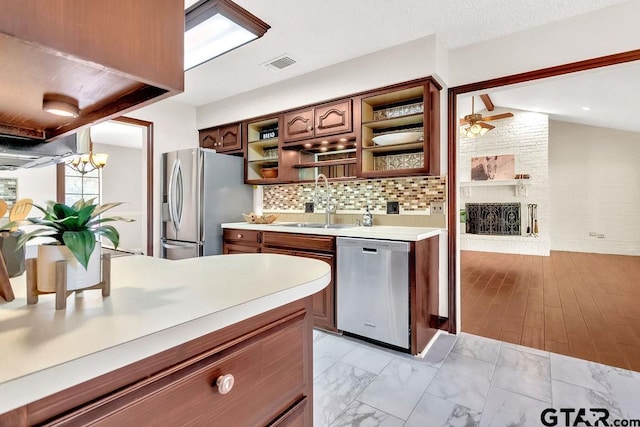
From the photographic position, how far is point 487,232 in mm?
7266

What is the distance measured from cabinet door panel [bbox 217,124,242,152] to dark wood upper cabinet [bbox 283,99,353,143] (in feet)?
2.65

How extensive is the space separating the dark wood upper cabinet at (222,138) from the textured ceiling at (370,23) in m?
0.95

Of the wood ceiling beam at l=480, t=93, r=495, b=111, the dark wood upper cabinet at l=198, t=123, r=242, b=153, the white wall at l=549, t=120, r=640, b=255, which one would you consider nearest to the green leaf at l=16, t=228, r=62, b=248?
the dark wood upper cabinet at l=198, t=123, r=242, b=153

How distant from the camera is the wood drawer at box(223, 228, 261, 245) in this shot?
3.24m

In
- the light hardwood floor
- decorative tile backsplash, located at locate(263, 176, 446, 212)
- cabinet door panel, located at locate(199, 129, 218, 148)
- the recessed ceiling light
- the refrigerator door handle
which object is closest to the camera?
the recessed ceiling light

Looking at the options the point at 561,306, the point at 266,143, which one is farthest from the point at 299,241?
the point at 561,306

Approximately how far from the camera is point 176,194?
3631 mm

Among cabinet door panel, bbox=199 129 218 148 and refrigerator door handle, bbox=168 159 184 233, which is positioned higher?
cabinet door panel, bbox=199 129 218 148

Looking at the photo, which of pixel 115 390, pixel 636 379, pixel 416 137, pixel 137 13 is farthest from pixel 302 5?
pixel 636 379

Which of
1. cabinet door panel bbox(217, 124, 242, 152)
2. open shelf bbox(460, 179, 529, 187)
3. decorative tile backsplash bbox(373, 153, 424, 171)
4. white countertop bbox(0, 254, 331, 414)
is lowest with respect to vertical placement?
white countertop bbox(0, 254, 331, 414)

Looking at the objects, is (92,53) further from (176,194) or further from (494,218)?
(494,218)

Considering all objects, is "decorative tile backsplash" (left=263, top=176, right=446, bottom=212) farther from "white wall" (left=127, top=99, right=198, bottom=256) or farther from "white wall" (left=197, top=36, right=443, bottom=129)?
"white wall" (left=127, top=99, right=198, bottom=256)

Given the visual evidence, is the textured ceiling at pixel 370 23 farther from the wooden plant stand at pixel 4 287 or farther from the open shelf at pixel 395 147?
the wooden plant stand at pixel 4 287

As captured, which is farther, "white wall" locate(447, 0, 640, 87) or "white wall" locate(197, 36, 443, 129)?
"white wall" locate(197, 36, 443, 129)
